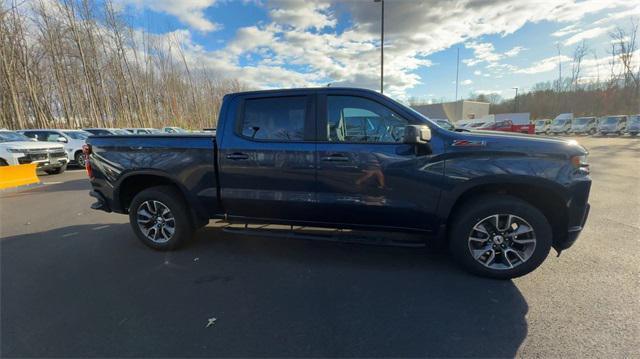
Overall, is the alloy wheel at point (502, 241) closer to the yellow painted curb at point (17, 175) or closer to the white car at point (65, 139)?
the yellow painted curb at point (17, 175)

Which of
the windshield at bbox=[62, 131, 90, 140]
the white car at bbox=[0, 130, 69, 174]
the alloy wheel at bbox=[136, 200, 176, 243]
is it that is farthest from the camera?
the windshield at bbox=[62, 131, 90, 140]

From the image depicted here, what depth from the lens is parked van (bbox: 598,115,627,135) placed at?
27.8 m

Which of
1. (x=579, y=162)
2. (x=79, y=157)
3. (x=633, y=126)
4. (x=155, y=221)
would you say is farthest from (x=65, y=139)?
(x=633, y=126)

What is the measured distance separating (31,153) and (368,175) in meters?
12.5

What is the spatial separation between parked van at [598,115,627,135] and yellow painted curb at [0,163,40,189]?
41062 millimetres

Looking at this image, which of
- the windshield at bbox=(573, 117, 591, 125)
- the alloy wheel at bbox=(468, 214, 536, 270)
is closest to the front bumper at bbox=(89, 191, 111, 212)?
the alloy wheel at bbox=(468, 214, 536, 270)

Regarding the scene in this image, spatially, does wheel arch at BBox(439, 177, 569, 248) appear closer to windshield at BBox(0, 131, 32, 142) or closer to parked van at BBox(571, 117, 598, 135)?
windshield at BBox(0, 131, 32, 142)

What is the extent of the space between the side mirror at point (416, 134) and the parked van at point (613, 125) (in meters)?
36.1

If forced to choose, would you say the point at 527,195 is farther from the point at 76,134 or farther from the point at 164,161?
the point at 76,134

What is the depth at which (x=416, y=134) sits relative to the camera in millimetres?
2914

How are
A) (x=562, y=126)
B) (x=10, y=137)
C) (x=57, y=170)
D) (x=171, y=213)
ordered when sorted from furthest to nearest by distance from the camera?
(x=562, y=126) → (x=57, y=170) → (x=10, y=137) → (x=171, y=213)

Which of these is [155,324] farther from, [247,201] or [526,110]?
[526,110]

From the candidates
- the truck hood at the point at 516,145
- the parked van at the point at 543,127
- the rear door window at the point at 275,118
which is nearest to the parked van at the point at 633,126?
the parked van at the point at 543,127

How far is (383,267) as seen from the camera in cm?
353
